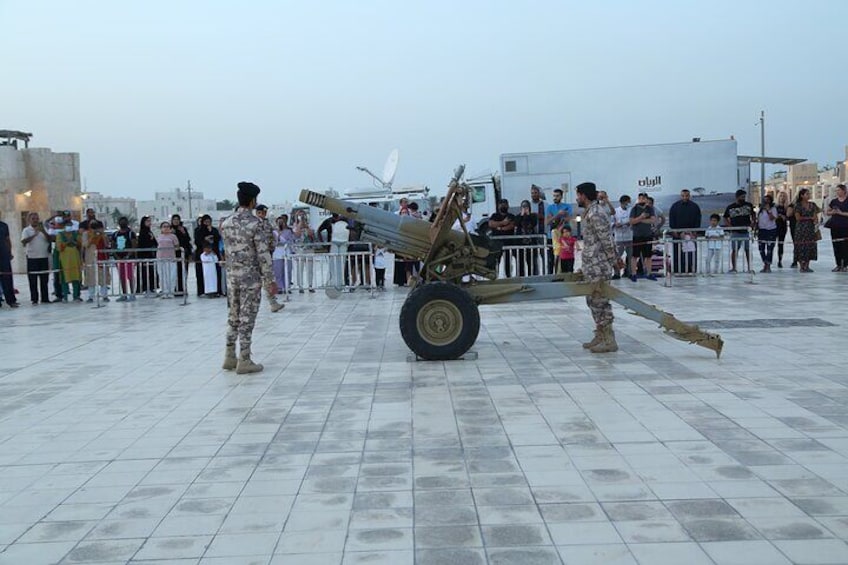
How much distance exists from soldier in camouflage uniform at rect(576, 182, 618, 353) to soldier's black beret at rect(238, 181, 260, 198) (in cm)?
345

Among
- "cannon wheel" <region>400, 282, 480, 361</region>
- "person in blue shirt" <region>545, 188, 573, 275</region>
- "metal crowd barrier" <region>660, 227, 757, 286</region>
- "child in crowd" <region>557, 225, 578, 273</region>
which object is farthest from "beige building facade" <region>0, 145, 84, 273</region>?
"cannon wheel" <region>400, 282, 480, 361</region>

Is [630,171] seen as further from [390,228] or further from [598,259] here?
[390,228]

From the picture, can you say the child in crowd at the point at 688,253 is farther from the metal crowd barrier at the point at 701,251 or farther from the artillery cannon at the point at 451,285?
the artillery cannon at the point at 451,285

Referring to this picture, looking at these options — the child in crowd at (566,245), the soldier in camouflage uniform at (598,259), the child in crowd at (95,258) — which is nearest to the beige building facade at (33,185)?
the child in crowd at (95,258)

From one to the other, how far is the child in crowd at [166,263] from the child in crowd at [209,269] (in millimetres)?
688

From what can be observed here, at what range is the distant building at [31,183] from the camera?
33.2 m

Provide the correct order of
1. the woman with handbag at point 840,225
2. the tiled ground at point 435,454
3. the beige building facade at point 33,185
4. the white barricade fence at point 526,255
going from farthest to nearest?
the beige building facade at point 33,185
the woman with handbag at point 840,225
the white barricade fence at point 526,255
the tiled ground at point 435,454

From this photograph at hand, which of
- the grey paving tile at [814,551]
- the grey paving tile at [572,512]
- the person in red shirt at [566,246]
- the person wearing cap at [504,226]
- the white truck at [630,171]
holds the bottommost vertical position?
the grey paving tile at [814,551]

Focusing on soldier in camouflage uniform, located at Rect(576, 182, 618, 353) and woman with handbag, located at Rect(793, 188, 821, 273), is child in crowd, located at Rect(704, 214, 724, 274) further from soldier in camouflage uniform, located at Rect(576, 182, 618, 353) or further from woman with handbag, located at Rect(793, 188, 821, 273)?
soldier in camouflage uniform, located at Rect(576, 182, 618, 353)

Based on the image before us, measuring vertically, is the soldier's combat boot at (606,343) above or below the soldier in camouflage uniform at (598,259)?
below

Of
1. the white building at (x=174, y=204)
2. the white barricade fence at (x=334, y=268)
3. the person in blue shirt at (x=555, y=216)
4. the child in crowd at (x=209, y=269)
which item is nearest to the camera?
the person in blue shirt at (x=555, y=216)

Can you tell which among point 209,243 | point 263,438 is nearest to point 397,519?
point 263,438

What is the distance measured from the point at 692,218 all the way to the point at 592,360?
35.4ft

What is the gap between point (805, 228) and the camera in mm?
19312
